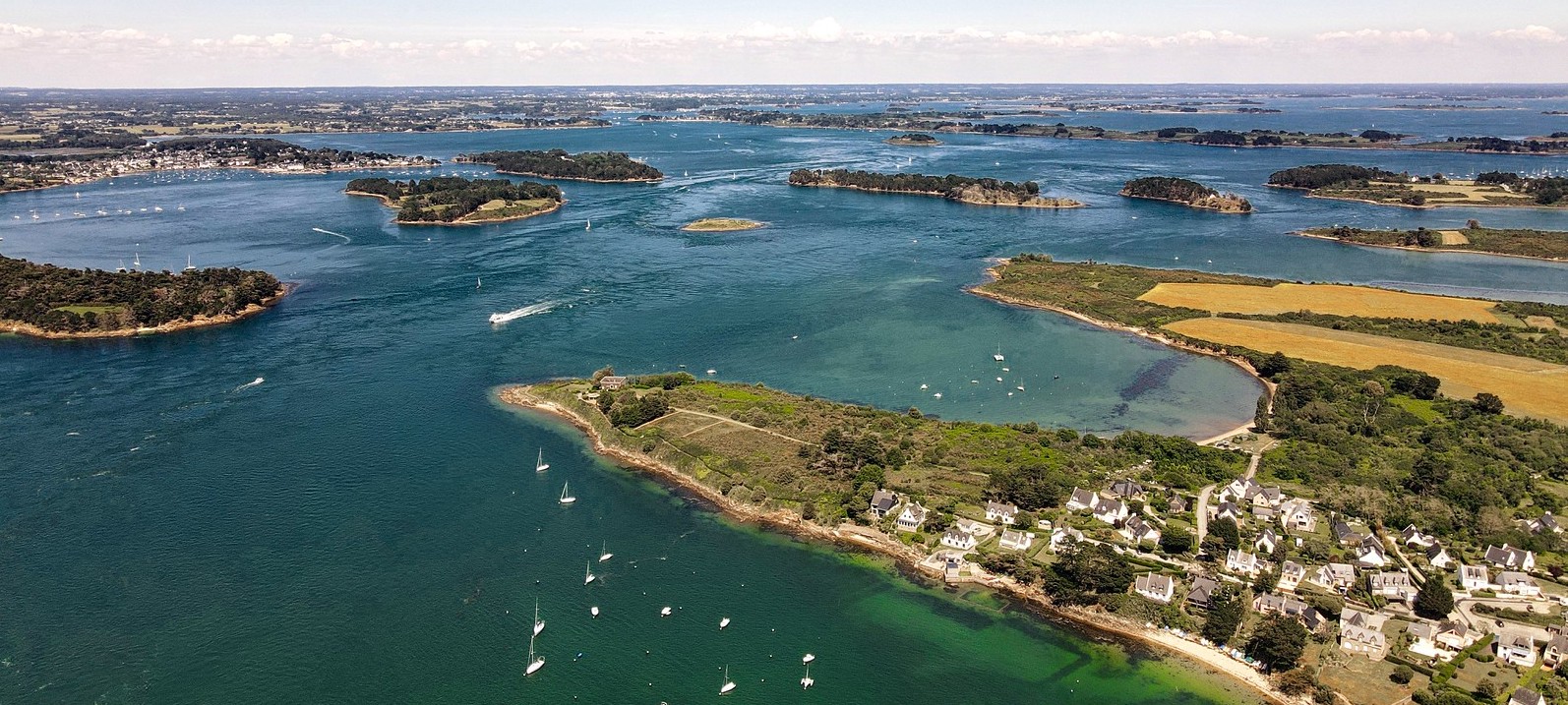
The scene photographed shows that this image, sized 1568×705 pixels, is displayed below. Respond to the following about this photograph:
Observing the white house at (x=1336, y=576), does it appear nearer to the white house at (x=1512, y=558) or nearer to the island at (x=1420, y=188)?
the white house at (x=1512, y=558)

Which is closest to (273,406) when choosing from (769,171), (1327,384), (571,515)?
(571,515)

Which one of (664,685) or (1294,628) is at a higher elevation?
(1294,628)

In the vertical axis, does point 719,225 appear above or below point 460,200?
below

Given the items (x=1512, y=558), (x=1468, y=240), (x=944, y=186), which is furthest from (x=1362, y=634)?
(x=944, y=186)

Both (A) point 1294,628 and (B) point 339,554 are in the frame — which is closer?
(A) point 1294,628

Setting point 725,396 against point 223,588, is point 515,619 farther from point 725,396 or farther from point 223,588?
point 725,396

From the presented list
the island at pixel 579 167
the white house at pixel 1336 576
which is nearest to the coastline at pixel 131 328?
the white house at pixel 1336 576

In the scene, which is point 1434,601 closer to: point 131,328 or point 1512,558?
point 1512,558
